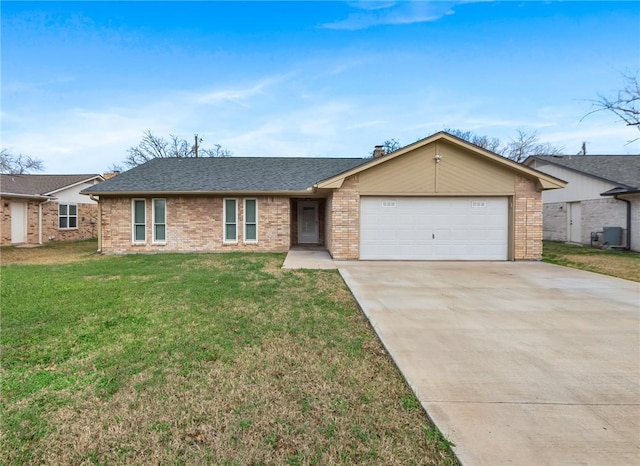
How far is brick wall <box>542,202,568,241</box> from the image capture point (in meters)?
18.0

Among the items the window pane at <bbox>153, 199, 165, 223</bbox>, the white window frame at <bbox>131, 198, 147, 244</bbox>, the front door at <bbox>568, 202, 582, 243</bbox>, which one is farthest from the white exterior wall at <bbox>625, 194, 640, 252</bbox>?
the white window frame at <bbox>131, 198, 147, 244</bbox>

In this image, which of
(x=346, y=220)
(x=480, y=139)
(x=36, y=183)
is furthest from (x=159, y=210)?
(x=480, y=139)

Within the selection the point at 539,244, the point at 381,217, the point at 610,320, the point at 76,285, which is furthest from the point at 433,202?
the point at 76,285

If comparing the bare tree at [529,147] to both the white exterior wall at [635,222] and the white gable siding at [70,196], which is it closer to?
the white exterior wall at [635,222]

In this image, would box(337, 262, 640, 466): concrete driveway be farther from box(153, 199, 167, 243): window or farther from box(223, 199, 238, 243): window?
box(153, 199, 167, 243): window

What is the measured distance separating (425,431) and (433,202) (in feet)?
31.5

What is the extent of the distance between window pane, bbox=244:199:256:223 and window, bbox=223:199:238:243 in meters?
0.44

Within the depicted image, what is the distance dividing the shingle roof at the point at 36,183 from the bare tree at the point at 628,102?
94.1 feet

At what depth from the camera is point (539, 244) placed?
427 inches

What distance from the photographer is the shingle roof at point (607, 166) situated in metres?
15.5

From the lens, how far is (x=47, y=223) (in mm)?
18219

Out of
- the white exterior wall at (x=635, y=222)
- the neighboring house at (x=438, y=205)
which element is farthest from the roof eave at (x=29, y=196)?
the white exterior wall at (x=635, y=222)

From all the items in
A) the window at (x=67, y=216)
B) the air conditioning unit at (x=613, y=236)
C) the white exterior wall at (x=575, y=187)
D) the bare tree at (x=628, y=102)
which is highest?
the bare tree at (x=628, y=102)

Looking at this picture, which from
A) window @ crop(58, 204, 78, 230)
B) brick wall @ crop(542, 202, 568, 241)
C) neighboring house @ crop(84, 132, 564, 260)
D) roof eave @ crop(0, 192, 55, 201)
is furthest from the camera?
window @ crop(58, 204, 78, 230)
